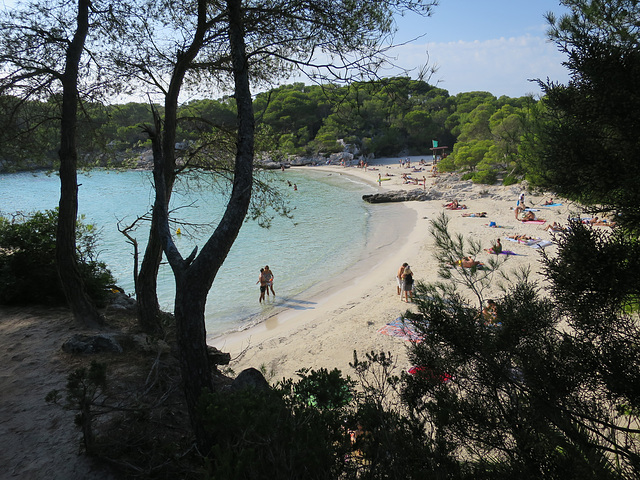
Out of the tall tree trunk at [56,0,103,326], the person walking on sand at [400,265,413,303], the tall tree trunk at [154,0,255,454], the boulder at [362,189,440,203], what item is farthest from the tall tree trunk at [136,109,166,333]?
the boulder at [362,189,440,203]

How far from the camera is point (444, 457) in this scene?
268 centimetres

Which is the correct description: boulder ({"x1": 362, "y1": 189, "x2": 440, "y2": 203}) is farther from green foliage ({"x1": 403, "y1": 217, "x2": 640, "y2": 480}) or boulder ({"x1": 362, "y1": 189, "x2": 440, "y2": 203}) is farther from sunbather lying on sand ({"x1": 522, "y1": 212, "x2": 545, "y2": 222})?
green foliage ({"x1": 403, "y1": 217, "x2": 640, "y2": 480})

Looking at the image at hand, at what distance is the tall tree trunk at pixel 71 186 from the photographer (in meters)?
6.28

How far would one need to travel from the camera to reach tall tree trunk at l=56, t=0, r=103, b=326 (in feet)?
20.6

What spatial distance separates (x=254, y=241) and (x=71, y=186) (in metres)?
16.2

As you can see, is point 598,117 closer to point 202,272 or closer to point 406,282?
point 202,272

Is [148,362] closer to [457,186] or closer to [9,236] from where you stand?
[9,236]

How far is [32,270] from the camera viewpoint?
785 cm

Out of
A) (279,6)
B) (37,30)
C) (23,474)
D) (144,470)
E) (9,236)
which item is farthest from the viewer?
(9,236)

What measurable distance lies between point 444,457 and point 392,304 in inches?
391

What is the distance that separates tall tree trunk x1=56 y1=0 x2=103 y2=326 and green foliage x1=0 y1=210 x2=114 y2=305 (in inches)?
39.6

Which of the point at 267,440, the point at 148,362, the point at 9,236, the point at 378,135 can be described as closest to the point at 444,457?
the point at 267,440

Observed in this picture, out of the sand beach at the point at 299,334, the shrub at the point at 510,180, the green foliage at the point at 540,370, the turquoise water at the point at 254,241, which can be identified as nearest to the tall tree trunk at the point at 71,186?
the sand beach at the point at 299,334

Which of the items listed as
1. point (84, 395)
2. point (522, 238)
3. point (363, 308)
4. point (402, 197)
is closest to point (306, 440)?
point (84, 395)
